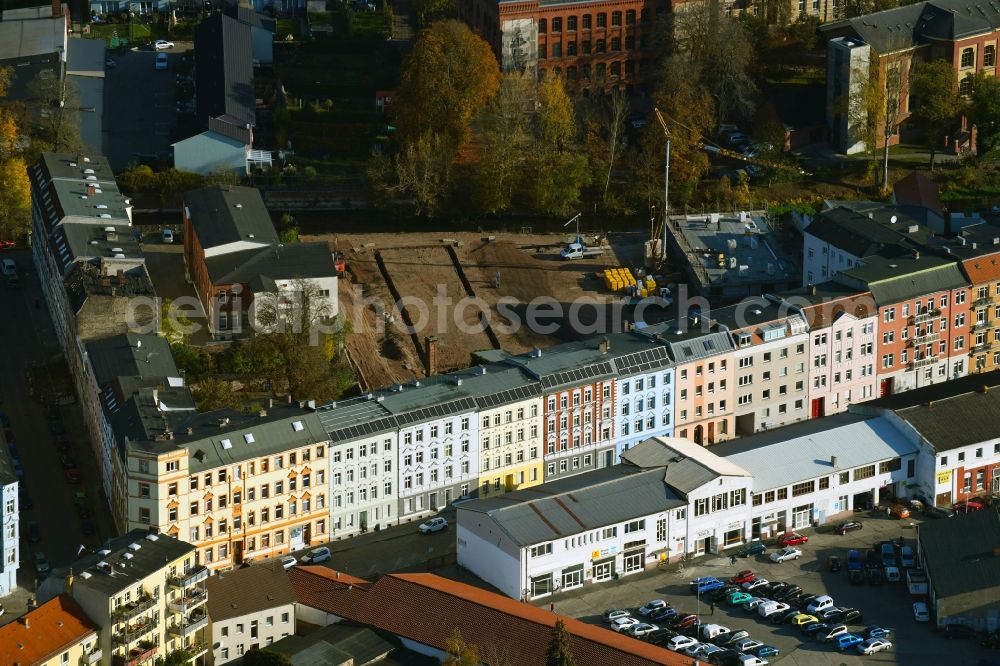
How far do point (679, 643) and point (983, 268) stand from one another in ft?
136

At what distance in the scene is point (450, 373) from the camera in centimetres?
14238

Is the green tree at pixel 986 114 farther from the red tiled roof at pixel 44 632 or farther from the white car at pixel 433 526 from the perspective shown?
the red tiled roof at pixel 44 632

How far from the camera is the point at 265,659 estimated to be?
384 ft

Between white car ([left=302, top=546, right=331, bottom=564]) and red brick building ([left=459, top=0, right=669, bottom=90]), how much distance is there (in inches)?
2593

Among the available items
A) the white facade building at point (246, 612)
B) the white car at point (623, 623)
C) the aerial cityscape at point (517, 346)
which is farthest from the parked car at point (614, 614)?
the white facade building at point (246, 612)

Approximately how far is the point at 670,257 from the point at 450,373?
32.1m

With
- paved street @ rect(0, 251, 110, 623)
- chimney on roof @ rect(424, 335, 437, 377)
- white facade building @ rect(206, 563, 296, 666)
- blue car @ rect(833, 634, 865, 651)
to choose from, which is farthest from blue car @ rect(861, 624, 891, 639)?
paved street @ rect(0, 251, 110, 623)

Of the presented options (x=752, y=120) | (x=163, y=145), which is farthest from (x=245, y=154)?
(x=752, y=120)

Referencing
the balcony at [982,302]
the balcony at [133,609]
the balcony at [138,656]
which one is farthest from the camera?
the balcony at [982,302]

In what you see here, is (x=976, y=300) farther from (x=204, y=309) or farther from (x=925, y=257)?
(x=204, y=309)

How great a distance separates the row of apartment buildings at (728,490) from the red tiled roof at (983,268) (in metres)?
7.76

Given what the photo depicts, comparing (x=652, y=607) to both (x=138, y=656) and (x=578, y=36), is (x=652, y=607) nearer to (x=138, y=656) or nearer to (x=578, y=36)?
(x=138, y=656)

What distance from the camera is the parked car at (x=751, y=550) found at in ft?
438

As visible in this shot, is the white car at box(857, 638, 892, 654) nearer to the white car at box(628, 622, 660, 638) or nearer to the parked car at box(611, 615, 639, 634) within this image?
the white car at box(628, 622, 660, 638)
